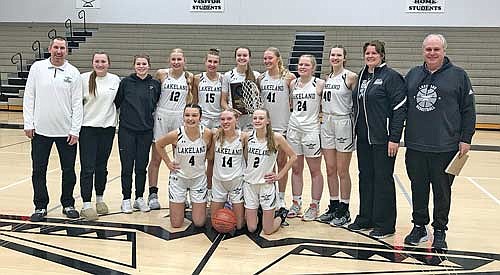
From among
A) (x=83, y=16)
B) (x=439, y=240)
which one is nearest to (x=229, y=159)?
(x=439, y=240)

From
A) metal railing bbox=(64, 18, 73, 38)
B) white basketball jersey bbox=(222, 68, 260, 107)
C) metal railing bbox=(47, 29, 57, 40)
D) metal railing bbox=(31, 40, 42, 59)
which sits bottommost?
white basketball jersey bbox=(222, 68, 260, 107)

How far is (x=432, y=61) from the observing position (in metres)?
3.87

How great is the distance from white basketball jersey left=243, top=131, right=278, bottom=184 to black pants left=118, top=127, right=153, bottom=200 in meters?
1.02

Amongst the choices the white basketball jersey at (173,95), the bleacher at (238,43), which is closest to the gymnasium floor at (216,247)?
the white basketball jersey at (173,95)

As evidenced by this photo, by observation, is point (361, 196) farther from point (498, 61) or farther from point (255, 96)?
point (498, 61)

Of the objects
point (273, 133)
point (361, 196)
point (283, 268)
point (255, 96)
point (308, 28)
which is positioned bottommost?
point (283, 268)

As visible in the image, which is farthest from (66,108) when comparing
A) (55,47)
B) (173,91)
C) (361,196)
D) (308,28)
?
(308,28)

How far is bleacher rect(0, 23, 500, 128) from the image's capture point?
45.8 feet

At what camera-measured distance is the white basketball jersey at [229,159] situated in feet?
14.3

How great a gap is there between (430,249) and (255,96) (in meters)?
1.81

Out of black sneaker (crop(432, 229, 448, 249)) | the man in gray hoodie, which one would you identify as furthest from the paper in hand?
black sneaker (crop(432, 229, 448, 249))

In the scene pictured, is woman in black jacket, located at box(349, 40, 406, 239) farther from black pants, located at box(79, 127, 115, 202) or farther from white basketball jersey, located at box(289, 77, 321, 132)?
black pants, located at box(79, 127, 115, 202)

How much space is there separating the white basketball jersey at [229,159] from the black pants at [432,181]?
50.2 inches

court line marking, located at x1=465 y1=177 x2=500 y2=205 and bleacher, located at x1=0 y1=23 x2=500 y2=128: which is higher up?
bleacher, located at x1=0 y1=23 x2=500 y2=128
